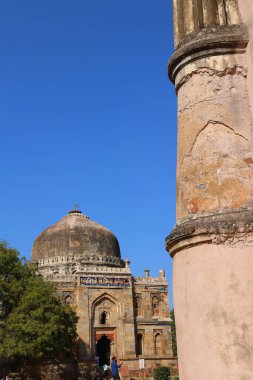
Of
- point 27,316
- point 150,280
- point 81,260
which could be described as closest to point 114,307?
point 150,280

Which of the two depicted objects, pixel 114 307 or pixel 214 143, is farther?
pixel 114 307

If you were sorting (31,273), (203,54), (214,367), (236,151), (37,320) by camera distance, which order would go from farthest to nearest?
(31,273), (37,320), (203,54), (236,151), (214,367)

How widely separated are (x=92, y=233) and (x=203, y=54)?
30674 millimetres

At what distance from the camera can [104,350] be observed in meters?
27.8

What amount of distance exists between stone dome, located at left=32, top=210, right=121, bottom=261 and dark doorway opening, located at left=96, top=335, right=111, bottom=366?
606 cm

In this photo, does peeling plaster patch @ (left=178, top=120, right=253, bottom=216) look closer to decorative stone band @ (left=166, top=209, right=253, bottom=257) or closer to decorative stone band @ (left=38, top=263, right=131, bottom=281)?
decorative stone band @ (left=166, top=209, right=253, bottom=257)

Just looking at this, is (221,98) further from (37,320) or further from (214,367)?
(37,320)

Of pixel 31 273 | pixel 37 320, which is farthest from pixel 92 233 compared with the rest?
pixel 37 320

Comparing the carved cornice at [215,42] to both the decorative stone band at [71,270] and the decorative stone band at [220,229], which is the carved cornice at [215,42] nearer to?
the decorative stone band at [220,229]

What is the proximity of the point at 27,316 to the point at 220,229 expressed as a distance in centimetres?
1819

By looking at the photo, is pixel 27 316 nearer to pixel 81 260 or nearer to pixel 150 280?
pixel 81 260

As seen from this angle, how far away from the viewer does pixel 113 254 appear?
33.0m

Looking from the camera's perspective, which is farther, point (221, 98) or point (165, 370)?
point (165, 370)

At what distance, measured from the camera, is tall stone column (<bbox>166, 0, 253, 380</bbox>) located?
204 cm
